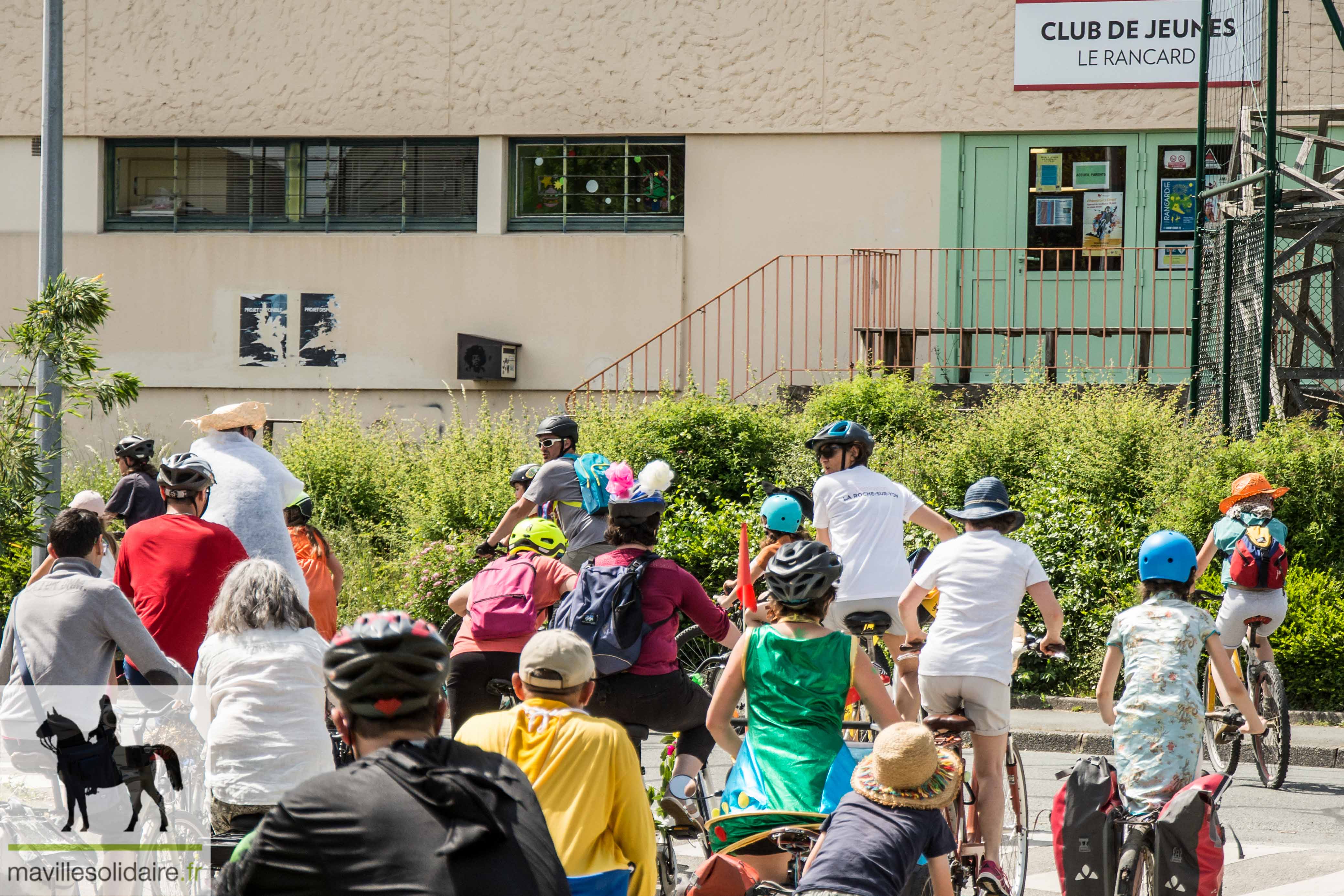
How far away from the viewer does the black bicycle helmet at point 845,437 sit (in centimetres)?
759

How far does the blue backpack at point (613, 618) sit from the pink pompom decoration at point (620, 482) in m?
0.35

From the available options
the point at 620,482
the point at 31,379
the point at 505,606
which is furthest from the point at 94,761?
the point at 31,379

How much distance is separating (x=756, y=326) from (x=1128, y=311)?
14.9 feet

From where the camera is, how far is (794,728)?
4.53 m

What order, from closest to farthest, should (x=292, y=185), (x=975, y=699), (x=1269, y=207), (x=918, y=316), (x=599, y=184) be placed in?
(x=975, y=699), (x=1269, y=207), (x=918, y=316), (x=599, y=184), (x=292, y=185)

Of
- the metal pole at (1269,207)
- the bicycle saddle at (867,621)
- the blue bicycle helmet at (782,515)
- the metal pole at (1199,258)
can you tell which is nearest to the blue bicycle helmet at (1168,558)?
the bicycle saddle at (867,621)

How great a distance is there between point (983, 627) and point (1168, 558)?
827 mm

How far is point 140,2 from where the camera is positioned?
61.3 ft

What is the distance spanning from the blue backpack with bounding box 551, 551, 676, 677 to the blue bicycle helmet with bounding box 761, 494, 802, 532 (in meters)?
2.32

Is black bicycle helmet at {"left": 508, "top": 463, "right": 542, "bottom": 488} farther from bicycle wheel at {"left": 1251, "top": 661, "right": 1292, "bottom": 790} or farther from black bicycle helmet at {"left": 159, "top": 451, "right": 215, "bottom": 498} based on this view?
bicycle wheel at {"left": 1251, "top": 661, "right": 1292, "bottom": 790}

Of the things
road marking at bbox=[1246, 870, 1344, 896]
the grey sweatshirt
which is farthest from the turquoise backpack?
road marking at bbox=[1246, 870, 1344, 896]

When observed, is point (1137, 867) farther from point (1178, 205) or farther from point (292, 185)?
point (292, 185)

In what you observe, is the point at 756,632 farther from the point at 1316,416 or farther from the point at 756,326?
the point at 756,326

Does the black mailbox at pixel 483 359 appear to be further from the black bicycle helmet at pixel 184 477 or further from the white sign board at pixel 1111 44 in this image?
the black bicycle helmet at pixel 184 477
